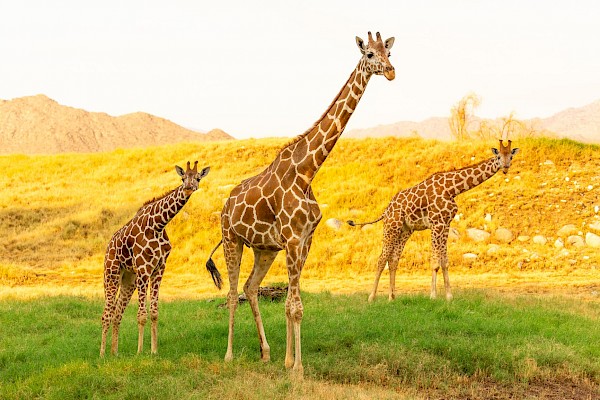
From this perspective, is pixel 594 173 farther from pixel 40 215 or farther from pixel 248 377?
pixel 40 215

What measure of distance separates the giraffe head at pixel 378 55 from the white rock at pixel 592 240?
15982mm

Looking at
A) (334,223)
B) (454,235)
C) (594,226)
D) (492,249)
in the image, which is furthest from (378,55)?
(594,226)

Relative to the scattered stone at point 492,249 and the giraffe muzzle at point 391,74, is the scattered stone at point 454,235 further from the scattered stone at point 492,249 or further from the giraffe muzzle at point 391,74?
the giraffe muzzle at point 391,74

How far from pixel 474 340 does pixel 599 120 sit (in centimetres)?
19367

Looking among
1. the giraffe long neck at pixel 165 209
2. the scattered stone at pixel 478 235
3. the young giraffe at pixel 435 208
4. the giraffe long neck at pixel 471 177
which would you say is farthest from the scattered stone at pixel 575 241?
the giraffe long neck at pixel 165 209

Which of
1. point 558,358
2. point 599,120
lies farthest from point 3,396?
point 599,120

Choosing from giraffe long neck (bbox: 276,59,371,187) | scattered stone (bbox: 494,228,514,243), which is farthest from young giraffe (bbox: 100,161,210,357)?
scattered stone (bbox: 494,228,514,243)

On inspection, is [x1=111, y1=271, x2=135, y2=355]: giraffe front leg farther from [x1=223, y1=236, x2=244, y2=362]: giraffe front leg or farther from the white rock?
the white rock

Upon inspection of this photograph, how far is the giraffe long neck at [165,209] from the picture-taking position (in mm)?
10133

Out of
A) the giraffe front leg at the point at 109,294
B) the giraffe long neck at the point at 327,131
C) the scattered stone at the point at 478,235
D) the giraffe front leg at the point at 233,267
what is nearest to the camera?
the giraffe long neck at the point at 327,131

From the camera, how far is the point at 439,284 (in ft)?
59.5

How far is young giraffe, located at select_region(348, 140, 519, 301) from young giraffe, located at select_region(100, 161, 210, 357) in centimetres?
598

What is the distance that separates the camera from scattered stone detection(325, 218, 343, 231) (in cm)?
Answer: 2429

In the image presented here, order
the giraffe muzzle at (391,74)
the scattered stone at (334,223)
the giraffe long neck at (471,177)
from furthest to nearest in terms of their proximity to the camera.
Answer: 1. the scattered stone at (334,223)
2. the giraffe long neck at (471,177)
3. the giraffe muzzle at (391,74)
